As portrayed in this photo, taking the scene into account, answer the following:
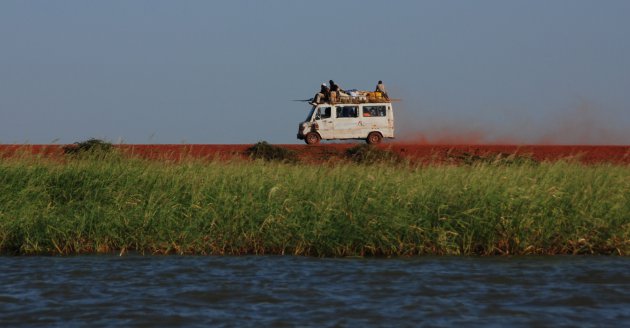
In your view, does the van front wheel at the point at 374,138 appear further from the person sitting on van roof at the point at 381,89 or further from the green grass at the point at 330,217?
the green grass at the point at 330,217

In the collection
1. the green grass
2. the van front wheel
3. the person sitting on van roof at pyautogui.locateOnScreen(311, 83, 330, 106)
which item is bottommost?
the green grass

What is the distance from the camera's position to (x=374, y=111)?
34.8 metres

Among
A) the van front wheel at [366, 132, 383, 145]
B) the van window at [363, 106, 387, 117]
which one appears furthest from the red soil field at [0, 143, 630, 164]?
the van window at [363, 106, 387, 117]

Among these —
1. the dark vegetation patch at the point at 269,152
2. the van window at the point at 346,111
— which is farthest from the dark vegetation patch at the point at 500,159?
the dark vegetation patch at the point at 269,152

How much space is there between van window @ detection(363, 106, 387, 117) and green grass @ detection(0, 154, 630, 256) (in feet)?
66.6

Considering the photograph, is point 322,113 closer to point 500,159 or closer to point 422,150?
point 422,150

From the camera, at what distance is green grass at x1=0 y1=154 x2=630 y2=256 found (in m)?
12.5

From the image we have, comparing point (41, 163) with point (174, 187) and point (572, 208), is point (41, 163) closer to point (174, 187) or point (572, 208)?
point (174, 187)

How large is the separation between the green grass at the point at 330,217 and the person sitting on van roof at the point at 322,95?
65.8ft

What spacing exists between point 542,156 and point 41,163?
22108 mm

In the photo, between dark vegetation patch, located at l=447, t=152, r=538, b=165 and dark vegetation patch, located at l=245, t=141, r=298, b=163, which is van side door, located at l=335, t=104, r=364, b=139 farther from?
dark vegetation patch, located at l=447, t=152, r=538, b=165

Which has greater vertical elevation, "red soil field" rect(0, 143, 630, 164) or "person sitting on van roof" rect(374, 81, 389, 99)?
"person sitting on van roof" rect(374, 81, 389, 99)

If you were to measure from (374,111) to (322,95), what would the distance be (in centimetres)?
209

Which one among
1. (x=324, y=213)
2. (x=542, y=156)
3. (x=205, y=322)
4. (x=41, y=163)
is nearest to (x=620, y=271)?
(x=324, y=213)
